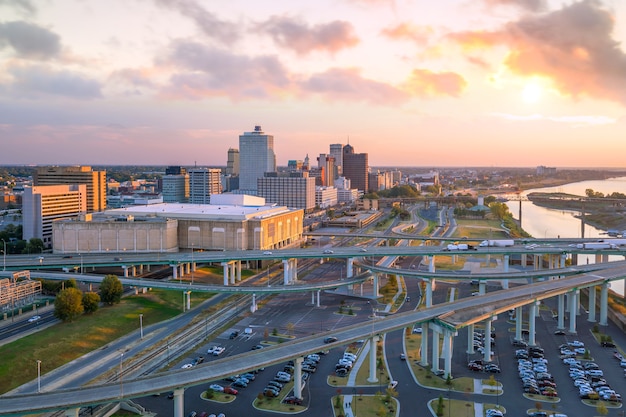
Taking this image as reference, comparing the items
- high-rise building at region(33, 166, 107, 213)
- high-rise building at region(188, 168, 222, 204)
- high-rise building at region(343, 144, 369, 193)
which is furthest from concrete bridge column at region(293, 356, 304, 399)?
high-rise building at region(343, 144, 369, 193)

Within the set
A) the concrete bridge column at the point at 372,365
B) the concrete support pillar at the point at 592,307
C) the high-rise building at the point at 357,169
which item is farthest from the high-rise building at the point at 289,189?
the concrete bridge column at the point at 372,365

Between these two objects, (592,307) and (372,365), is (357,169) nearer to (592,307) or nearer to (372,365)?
(592,307)

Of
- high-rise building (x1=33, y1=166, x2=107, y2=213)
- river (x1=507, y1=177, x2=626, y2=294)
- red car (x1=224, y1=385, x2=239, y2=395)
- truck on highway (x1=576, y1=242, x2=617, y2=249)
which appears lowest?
red car (x1=224, y1=385, x2=239, y2=395)

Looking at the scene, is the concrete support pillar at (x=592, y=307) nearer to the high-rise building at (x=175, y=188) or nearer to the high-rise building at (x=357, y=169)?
the high-rise building at (x=175, y=188)

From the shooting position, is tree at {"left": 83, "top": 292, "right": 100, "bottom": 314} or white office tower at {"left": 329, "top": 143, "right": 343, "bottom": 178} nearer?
tree at {"left": 83, "top": 292, "right": 100, "bottom": 314}

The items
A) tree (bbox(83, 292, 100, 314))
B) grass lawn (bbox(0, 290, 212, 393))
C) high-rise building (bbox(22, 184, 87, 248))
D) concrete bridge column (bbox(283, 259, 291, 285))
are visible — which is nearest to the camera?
grass lawn (bbox(0, 290, 212, 393))

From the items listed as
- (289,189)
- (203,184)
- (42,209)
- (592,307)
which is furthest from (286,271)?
(203,184)

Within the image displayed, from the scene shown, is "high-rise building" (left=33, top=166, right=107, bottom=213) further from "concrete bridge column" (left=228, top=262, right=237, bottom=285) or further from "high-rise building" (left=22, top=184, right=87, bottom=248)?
"concrete bridge column" (left=228, top=262, right=237, bottom=285)
